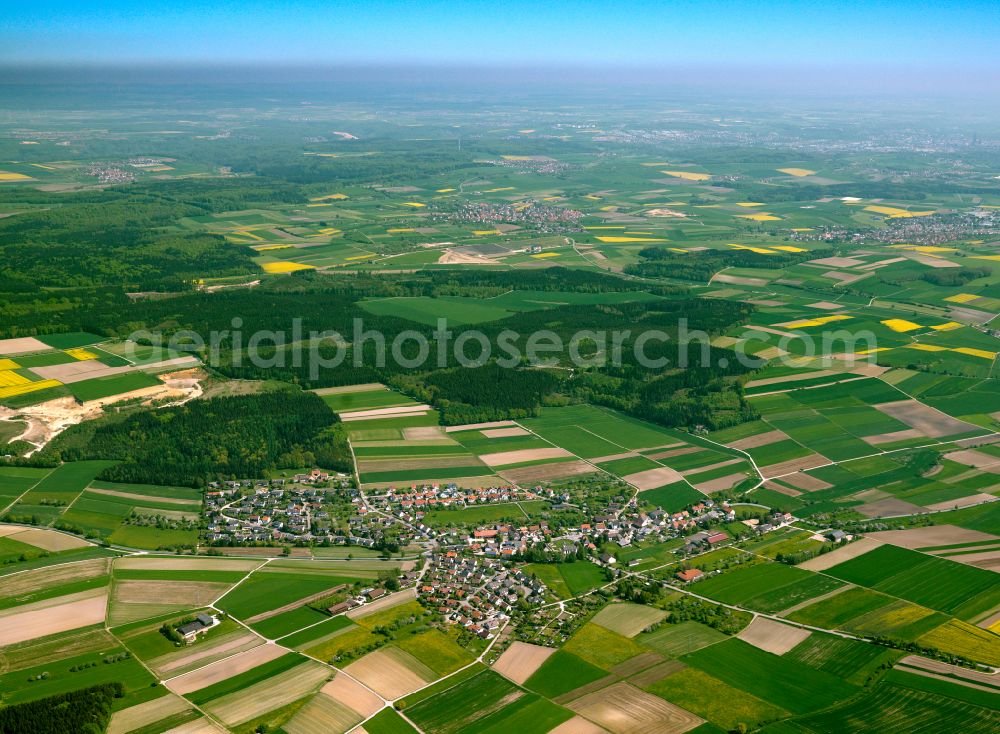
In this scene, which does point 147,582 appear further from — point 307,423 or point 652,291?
point 652,291

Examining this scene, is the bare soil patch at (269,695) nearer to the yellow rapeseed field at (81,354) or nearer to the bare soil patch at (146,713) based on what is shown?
the bare soil patch at (146,713)

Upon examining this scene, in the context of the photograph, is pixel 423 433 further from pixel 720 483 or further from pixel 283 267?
pixel 283 267

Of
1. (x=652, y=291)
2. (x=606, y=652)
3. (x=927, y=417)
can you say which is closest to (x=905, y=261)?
(x=652, y=291)

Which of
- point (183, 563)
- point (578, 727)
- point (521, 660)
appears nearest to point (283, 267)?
point (183, 563)

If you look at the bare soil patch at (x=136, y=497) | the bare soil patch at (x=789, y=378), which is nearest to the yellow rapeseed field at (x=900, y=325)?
the bare soil patch at (x=789, y=378)

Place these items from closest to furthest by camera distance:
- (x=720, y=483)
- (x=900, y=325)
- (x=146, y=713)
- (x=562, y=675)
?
(x=146, y=713), (x=562, y=675), (x=720, y=483), (x=900, y=325)

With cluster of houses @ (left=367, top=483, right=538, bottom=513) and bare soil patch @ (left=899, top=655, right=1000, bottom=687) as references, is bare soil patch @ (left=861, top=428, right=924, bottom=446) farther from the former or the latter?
bare soil patch @ (left=899, top=655, right=1000, bottom=687)

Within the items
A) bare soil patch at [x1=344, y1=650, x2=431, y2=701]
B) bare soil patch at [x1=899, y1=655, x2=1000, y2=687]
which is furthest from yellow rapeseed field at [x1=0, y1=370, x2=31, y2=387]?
bare soil patch at [x1=899, y1=655, x2=1000, y2=687]
